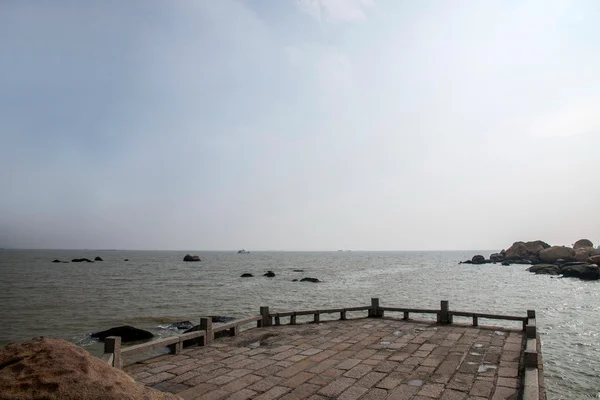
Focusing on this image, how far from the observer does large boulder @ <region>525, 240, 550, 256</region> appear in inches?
3620

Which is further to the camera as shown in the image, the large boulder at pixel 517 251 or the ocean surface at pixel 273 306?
the large boulder at pixel 517 251

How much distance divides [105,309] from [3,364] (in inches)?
1196

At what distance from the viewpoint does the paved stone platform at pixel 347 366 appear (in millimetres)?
7820

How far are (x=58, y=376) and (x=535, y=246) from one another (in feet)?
362

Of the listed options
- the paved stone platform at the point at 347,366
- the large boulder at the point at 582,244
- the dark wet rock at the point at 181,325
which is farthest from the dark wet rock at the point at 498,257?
the paved stone platform at the point at 347,366

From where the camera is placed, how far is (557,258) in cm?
7519

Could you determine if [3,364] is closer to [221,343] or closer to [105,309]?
[221,343]

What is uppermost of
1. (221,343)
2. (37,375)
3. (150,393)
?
(37,375)

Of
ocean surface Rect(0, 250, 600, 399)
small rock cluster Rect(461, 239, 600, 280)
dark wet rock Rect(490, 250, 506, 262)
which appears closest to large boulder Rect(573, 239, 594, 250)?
small rock cluster Rect(461, 239, 600, 280)

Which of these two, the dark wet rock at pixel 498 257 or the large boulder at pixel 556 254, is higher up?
the large boulder at pixel 556 254

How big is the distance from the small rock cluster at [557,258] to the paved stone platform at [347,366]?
56.2 m

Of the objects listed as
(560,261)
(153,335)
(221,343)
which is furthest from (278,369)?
(560,261)

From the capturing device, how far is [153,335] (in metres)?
22.0

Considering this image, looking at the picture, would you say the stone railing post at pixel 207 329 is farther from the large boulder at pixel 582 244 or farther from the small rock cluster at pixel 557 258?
the large boulder at pixel 582 244
